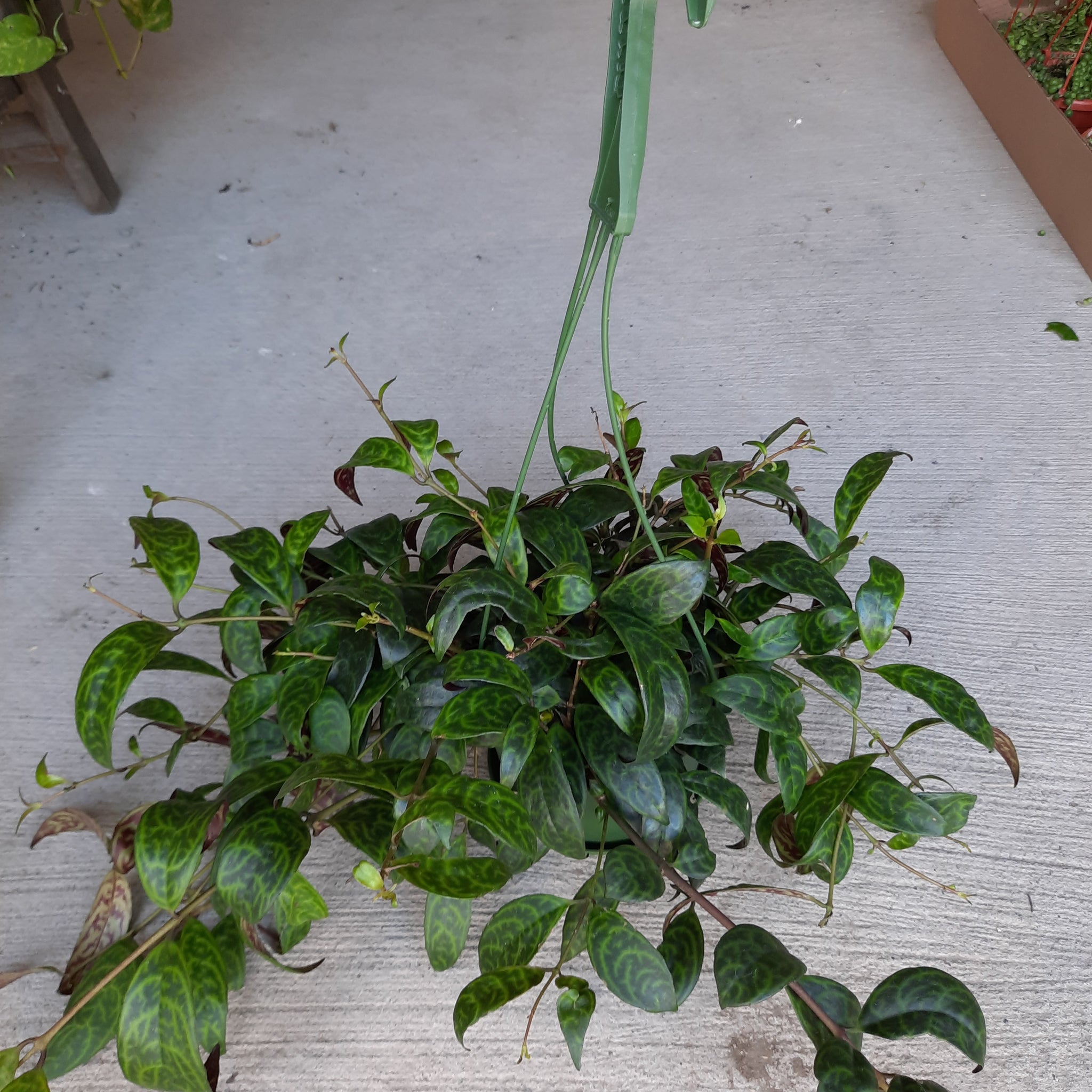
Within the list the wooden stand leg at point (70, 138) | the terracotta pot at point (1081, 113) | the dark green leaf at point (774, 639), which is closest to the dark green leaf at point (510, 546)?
the dark green leaf at point (774, 639)

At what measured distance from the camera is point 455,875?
24.9 inches

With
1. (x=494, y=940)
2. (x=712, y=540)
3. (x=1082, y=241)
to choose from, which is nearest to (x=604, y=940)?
(x=494, y=940)

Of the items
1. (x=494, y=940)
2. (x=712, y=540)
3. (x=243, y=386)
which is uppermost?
(x=712, y=540)

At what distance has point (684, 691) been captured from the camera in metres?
0.70

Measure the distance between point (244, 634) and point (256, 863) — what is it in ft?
0.83

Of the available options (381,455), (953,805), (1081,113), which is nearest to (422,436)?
(381,455)

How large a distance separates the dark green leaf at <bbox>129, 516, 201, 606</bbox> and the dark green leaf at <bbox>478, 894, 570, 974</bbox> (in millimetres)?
395

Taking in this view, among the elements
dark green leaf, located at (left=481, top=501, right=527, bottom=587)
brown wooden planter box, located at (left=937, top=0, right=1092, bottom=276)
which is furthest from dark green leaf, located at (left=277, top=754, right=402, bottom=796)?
brown wooden planter box, located at (left=937, top=0, right=1092, bottom=276)

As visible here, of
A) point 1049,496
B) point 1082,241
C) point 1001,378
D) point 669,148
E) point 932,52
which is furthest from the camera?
point 932,52

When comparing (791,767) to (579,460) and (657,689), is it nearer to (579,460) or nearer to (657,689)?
(657,689)

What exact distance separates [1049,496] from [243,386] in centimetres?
140

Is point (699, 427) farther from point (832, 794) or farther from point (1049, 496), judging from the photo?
point (832, 794)

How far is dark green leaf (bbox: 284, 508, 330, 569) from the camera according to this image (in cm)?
84

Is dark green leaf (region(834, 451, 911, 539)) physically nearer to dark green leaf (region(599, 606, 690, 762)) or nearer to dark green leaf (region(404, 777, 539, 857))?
dark green leaf (region(599, 606, 690, 762))
